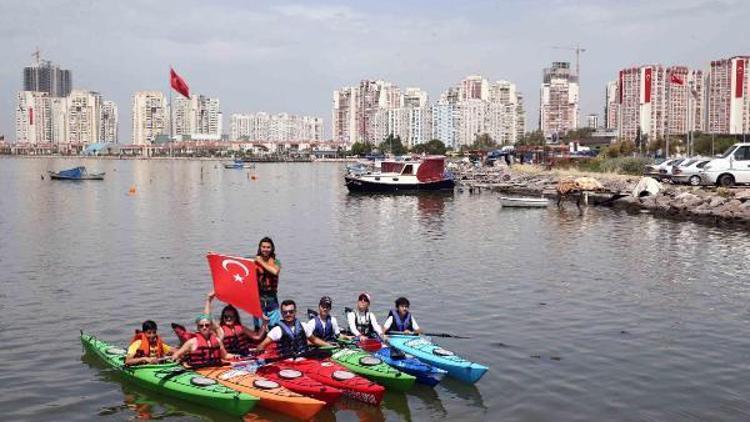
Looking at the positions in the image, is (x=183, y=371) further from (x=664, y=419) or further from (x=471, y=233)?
(x=471, y=233)

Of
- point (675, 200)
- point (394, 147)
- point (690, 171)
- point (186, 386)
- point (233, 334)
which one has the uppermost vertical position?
point (394, 147)

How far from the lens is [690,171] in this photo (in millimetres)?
50438

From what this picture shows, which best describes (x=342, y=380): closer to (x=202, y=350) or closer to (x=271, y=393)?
(x=271, y=393)

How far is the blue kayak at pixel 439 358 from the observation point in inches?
549

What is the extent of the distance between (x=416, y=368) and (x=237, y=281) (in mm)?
3825

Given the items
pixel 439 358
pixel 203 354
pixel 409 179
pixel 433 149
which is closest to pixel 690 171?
pixel 409 179

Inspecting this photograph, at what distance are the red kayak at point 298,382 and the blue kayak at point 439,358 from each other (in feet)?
7.58

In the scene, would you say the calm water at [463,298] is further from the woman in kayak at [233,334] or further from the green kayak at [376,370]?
the woman in kayak at [233,334]

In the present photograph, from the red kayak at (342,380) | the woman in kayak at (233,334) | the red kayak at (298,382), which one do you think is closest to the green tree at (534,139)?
the woman in kayak at (233,334)

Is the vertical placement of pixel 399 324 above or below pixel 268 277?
below

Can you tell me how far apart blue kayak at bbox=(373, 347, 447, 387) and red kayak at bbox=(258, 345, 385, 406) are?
42.2 inches

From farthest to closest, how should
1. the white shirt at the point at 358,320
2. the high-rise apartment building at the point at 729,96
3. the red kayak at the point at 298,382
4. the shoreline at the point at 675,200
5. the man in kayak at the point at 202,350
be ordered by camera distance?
the high-rise apartment building at the point at 729,96, the shoreline at the point at 675,200, the white shirt at the point at 358,320, the man in kayak at the point at 202,350, the red kayak at the point at 298,382

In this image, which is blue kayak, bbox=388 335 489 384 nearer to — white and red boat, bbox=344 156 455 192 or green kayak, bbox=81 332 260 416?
green kayak, bbox=81 332 260 416

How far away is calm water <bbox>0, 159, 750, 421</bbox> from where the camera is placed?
540 inches
